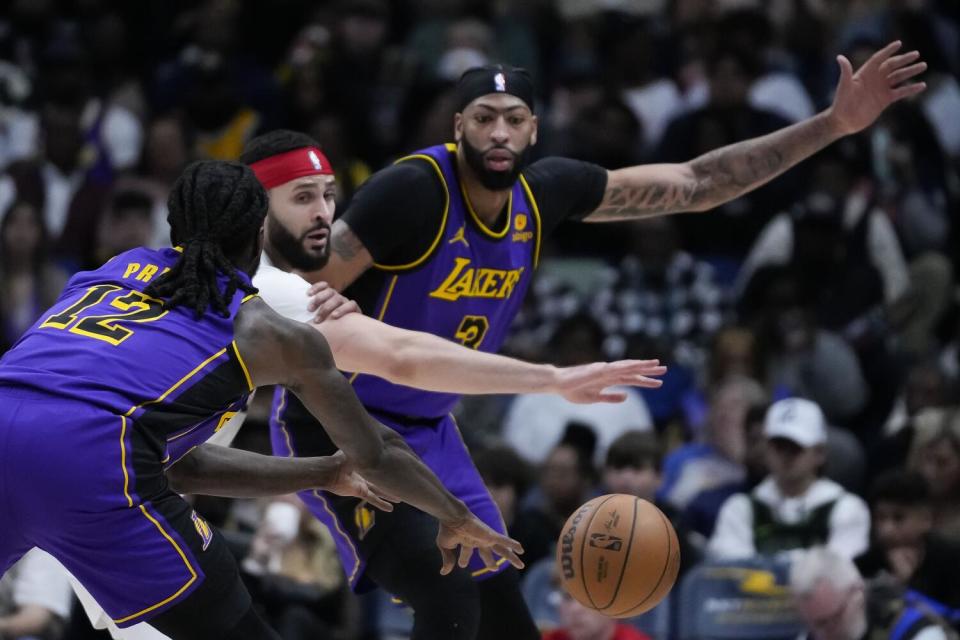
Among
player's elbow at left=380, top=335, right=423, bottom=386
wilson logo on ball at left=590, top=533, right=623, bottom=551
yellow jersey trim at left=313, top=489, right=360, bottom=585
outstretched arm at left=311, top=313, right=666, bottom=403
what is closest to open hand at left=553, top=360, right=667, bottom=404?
outstretched arm at left=311, top=313, right=666, bottom=403

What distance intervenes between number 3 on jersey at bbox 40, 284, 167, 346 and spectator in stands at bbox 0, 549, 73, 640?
344 cm

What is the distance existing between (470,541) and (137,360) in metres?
1.49

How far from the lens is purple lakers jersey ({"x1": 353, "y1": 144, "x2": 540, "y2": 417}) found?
6551mm

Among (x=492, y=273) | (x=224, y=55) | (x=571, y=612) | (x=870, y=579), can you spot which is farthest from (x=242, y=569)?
(x=224, y=55)

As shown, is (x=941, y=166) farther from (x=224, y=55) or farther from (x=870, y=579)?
(x=224, y=55)

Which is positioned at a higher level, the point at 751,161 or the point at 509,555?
the point at 751,161

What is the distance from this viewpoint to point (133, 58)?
14336 millimetres

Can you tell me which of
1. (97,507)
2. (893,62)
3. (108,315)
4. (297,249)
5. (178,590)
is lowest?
(178,590)

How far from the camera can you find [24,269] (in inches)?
440

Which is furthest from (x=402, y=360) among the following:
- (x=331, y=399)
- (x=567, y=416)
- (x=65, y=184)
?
(x=65, y=184)

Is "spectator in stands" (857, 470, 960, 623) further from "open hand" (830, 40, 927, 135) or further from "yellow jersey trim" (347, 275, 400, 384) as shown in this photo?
"yellow jersey trim" (347, 275, 400, 384)

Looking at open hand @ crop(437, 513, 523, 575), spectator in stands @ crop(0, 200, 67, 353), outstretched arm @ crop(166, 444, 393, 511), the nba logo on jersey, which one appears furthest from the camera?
spectator in stands @ crop(0, 200, 67, 353)

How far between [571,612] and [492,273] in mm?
2198

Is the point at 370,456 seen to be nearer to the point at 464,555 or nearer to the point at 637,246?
the point at 464,555
